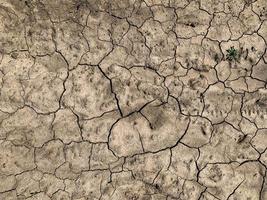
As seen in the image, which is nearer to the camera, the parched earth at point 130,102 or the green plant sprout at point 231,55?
the parched earth at point 130,102

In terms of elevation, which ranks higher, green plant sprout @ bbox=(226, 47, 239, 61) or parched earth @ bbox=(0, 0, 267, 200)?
green plant sprout @ bbox=(226, 47, 239, 61)

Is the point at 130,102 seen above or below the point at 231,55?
below

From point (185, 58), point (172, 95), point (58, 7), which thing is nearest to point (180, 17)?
point (185, 58)

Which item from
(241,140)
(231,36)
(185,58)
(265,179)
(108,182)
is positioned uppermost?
(231,36)

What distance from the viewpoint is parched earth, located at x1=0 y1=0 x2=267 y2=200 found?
4.16 m

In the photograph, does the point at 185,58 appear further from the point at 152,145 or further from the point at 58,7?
the point at 58,7

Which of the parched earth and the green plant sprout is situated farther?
the green plant sprout

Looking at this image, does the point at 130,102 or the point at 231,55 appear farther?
the point at 231,55

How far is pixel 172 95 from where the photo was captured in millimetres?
4430

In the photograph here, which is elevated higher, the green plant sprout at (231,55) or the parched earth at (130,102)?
the green plant sprout at (231,55)

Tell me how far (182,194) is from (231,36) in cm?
148

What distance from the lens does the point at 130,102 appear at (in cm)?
436

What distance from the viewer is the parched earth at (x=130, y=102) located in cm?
416

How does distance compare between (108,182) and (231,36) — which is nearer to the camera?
(108,182)
